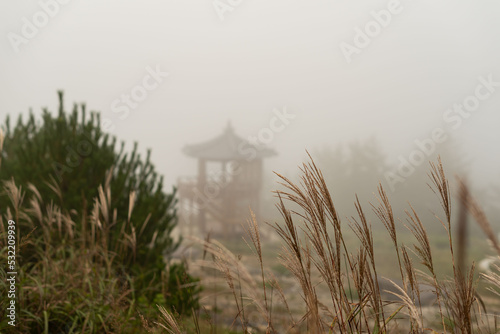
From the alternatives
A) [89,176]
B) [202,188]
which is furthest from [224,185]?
[89,176]

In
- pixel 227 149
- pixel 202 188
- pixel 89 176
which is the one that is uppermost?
pixel 227 149

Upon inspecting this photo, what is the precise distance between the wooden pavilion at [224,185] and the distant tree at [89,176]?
534 inches

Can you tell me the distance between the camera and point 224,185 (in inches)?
778

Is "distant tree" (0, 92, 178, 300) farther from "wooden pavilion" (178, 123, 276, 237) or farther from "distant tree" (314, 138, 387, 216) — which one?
"distant tree" (314, 138, 387, 216)

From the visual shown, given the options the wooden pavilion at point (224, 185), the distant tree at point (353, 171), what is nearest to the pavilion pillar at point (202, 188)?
the wooden pavilion at point (224, 185)

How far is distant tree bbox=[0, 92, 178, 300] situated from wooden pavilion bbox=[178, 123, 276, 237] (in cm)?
1357

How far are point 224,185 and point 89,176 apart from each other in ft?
47.7

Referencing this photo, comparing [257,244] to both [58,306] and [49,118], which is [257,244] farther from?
[49,118]

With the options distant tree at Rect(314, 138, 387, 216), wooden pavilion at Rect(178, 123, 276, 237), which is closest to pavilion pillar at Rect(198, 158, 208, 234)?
wooden pavilion at Rect(178, 123, 276, 237)

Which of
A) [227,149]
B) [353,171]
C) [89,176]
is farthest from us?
[353,171]

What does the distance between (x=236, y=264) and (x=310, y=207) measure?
0.32 metres

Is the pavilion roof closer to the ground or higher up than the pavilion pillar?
higher up

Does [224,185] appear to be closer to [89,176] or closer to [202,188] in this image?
[202,188]

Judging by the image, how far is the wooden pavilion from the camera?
19.4 meters
